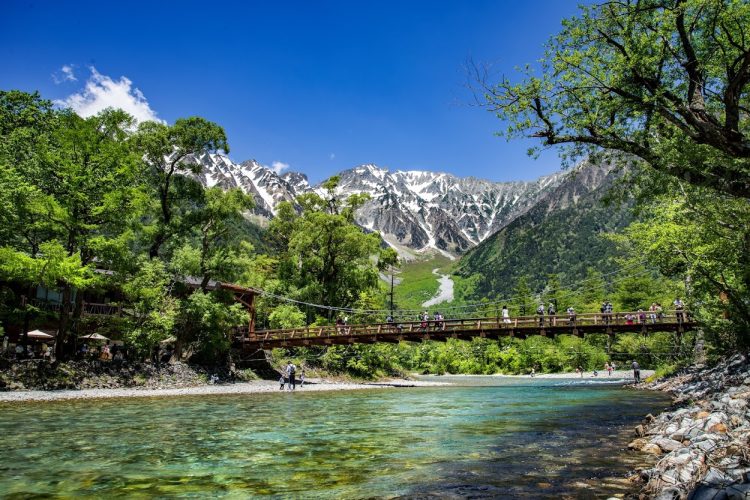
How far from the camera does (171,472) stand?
24.4 ft

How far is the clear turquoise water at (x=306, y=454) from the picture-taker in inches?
257

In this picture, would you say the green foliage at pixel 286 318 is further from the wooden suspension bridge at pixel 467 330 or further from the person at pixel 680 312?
the person at pixel 680 312

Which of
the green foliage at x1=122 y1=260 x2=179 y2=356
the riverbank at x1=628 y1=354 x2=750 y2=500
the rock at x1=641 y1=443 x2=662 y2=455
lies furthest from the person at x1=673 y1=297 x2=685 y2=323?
the green foliage at x1=122 y1=260 x2=179 y2=356

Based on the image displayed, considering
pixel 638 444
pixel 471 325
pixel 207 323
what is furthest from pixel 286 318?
pixel 638 444

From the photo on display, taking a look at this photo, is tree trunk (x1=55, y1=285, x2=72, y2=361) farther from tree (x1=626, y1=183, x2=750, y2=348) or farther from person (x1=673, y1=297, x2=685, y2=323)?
person (x1=673, y1=297, x2=685, y2=323)

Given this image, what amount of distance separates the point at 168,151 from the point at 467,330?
20803 mm

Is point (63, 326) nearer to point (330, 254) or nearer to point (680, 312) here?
point (330, 254)

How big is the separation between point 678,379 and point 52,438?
28.7 meters

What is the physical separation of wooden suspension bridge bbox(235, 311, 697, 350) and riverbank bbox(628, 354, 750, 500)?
672 inches

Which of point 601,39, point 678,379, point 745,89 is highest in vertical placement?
point 601,39

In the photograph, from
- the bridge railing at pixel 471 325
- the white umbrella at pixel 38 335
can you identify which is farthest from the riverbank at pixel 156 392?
the white umbrella at pixel 38 335

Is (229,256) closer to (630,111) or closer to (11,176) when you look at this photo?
(11,176)

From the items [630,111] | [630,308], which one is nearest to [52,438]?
[630,111]

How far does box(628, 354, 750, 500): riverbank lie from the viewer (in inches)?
194
